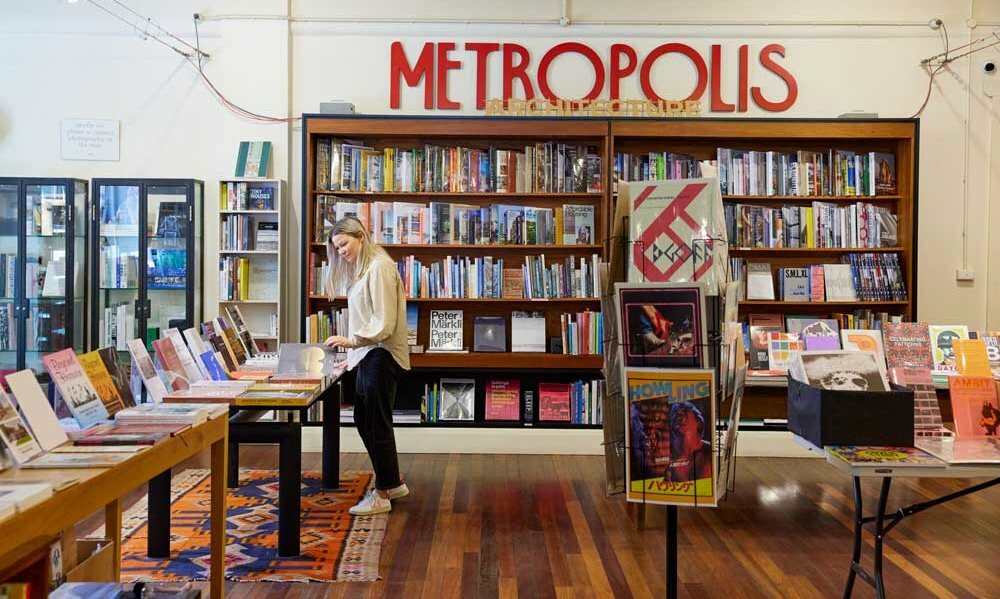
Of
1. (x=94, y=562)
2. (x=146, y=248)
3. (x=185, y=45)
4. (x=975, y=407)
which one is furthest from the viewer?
(x=185, y=45)

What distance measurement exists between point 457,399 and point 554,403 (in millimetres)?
726

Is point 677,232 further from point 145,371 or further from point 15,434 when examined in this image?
point 15,434

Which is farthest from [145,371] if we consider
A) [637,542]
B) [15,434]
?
[637,542]

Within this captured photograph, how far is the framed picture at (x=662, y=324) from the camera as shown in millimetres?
2692

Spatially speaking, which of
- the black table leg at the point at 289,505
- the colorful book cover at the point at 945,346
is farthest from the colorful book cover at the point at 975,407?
the black table leg at the point at 289,505

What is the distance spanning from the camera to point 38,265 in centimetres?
596

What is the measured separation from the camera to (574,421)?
19.7ft

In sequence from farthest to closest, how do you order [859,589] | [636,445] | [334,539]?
1. [334,539]
2. [859,589]
3. [636,445]

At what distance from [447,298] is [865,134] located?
10.7 ft

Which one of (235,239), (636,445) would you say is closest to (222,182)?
(235,239)

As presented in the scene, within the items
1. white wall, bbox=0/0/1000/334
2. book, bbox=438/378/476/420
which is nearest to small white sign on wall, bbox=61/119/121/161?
white wall, bbox=0/0/1000/334

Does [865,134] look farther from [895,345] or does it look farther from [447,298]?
[447,298]

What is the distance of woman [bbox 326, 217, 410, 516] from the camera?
4.26 metres

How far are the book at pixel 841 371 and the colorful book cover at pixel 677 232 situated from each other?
1.58ft
